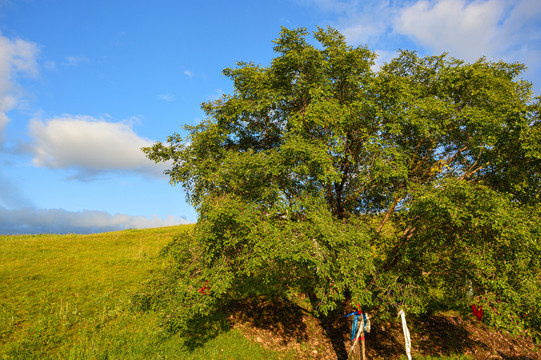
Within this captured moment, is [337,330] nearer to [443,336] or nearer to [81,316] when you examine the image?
[443,336]

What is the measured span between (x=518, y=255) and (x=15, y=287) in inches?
919

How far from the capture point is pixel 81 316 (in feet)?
44.3

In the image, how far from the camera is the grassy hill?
1188cm

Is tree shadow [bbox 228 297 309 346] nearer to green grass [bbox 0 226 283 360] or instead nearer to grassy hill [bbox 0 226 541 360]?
grassy hill [bbox 0 226 541 360]

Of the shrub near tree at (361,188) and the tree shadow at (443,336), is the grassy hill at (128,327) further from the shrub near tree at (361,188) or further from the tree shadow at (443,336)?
the shrub near tree at (361,188)

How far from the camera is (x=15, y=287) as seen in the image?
15203 millimetres

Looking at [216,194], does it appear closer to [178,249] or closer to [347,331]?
[178,249]

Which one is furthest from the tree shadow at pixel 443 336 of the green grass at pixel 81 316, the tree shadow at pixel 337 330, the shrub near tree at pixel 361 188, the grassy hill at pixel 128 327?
the green grass at pixel 81 316

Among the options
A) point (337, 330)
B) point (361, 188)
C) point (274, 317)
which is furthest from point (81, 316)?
point (361, 188)

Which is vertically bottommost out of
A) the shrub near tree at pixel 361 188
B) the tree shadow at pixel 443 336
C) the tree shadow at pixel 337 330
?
the tree shadow at pixel 443 336

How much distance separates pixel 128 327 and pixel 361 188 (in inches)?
521

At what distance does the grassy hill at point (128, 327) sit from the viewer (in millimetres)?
11875

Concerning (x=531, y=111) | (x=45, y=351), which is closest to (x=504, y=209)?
(x=531, y=111)

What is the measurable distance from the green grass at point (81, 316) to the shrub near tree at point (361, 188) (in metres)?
2.92
